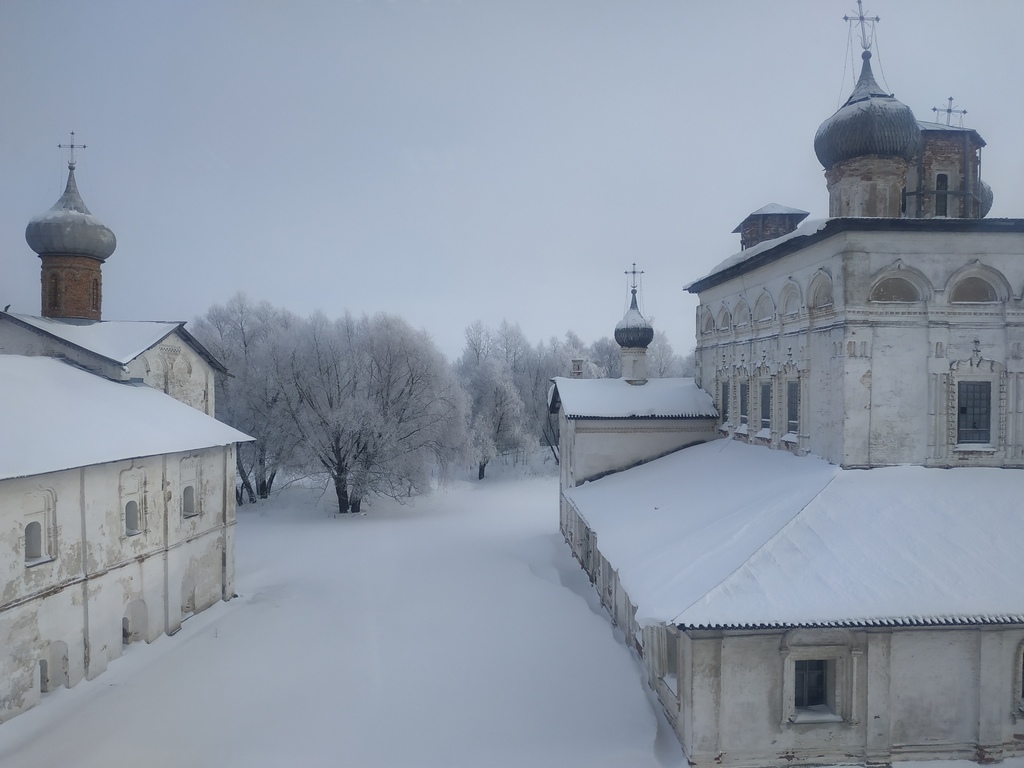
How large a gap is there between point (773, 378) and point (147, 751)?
1285 cm

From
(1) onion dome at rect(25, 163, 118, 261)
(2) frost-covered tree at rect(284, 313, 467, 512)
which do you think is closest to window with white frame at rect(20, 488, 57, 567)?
(1) onion dome at rect(25, 163, 118, 261)

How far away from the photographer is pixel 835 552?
30.1 ft

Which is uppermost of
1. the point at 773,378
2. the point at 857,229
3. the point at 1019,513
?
the point at 857,229

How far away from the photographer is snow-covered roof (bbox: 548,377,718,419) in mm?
18594

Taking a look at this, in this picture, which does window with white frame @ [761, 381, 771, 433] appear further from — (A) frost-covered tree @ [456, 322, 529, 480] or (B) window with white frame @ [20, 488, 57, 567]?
(A) frost-covered tree @ [456, 322, 529, 480]

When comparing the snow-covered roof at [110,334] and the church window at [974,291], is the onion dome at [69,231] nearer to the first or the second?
Answer: the snow-covered roof at [110,334]

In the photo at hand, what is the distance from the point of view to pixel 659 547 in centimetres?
1103

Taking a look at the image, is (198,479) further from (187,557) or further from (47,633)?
(47,633)

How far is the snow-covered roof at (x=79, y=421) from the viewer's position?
10695mm

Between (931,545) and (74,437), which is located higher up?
(74,437)

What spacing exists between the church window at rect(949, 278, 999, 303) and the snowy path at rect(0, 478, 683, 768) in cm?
867

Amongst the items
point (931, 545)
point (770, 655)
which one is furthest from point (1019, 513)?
point (770, 655)

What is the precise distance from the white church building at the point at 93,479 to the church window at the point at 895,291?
13.7 metres

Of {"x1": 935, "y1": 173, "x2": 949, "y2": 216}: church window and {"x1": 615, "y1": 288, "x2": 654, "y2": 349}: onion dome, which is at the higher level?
{"x1": 935, "y1": 173, "x2": 949, "y2": 216}: church window
